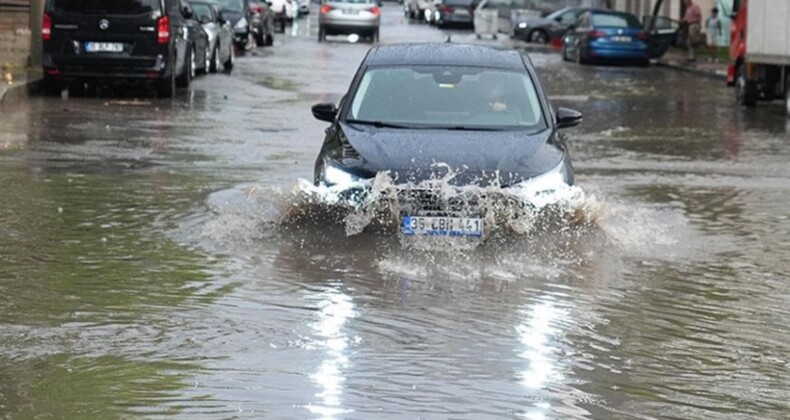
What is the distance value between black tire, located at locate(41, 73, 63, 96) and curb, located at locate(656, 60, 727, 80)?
53.4ft

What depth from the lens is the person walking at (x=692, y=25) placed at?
4481cm

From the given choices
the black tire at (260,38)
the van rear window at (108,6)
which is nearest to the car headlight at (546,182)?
the van rear window at (108,6)

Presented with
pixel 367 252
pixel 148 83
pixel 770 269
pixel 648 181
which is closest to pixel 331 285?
pixel 367 252

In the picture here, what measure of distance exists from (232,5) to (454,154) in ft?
102

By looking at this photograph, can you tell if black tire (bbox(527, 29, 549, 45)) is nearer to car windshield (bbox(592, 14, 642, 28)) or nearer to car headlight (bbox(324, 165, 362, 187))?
car windshield (bbox(592, 14, 642, 28))

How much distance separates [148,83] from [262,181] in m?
12.4

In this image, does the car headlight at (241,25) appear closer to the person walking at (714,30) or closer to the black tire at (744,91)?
the person walking at (714,30)

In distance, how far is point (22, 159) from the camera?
1741 cm

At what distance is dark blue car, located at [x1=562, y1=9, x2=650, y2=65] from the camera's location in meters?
43.2

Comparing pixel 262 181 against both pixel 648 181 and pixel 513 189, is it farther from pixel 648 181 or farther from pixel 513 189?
pixel 513 189

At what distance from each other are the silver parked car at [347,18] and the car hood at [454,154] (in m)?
39.3

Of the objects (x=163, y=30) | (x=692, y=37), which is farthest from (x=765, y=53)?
(x=692, y=37)

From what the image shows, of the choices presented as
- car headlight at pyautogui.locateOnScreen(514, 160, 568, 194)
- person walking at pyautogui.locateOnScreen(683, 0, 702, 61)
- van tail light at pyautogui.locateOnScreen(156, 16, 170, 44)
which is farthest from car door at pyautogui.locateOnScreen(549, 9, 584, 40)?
car headlight at pyautogui.locateOnScreen(514, 160, 568, 194)

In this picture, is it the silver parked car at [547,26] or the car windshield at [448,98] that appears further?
the silver parked car at [547,26]
